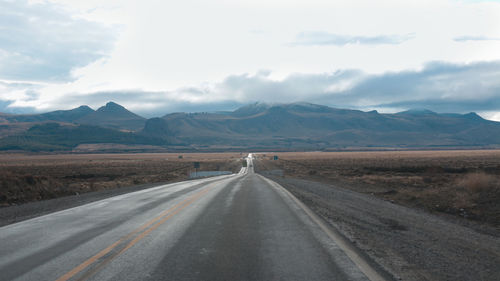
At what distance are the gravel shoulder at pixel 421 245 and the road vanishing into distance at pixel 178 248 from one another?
0.58 metres

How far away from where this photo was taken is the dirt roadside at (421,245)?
647 cm

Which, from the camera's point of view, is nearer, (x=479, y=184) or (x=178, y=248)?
(x=178, y=248)

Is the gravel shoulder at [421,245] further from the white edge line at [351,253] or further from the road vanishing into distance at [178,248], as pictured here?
the road vanishing into distance at [178,248]

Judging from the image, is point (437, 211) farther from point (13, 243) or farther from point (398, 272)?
point (13, 243)

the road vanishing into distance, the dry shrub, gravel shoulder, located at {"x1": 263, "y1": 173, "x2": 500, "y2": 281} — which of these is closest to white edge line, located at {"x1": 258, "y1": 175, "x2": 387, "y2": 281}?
the road vanishing into distance

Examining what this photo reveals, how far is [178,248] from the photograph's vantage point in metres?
7.80

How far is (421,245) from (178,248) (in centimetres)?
514

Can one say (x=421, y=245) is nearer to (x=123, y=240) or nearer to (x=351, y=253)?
(x=351, y=253)

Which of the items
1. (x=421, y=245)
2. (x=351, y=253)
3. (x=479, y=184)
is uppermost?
(x=479, y=184)

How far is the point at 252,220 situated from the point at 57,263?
5.55m

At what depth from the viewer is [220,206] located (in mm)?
14398

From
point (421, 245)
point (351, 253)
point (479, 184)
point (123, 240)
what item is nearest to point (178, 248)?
point (123, 240)

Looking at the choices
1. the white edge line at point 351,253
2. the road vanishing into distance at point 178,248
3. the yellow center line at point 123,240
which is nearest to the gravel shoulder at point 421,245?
the white edge line at point 351,253

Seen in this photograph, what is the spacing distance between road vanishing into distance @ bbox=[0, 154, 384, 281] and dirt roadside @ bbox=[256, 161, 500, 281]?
22.8 inches
